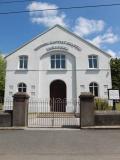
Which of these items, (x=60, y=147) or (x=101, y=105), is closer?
(x=60, y=147)

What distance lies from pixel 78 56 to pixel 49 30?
4.55 meters

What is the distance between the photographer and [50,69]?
104ft

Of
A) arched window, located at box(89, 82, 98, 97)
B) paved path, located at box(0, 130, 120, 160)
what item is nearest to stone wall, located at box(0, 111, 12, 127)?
paved path, located at box(0, 130, 120, 160)

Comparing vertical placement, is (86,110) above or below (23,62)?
below

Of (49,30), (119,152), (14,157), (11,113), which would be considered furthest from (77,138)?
(49,30)

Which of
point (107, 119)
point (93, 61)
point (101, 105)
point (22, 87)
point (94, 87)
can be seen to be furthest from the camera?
point (93, 61)

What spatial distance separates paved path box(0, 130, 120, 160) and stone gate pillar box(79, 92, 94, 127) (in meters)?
2.97

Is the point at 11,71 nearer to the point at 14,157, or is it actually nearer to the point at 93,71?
the point at 93,71

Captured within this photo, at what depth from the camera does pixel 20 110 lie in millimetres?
16703

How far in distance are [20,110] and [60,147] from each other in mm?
6649

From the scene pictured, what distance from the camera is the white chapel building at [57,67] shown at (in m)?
31.0

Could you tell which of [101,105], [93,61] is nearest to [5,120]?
[101,105]

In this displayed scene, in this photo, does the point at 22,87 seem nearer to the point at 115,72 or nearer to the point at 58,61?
the point at 58,61

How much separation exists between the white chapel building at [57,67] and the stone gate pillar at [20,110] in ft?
45.1
